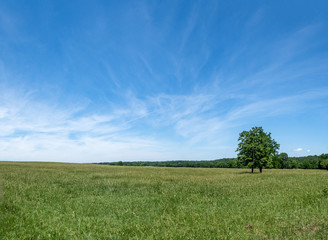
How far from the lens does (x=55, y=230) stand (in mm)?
7453

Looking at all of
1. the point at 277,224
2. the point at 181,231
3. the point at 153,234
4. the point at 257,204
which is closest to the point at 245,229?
the point at 277,224

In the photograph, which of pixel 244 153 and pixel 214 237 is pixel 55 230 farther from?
pixel 244 153

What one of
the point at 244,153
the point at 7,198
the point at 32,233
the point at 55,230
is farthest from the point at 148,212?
the point at 244,153

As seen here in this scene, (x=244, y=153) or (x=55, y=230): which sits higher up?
(x=244, y=153)

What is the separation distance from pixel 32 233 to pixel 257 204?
33.8ft

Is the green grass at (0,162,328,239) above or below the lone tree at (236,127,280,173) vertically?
below

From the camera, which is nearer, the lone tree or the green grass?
the green grass

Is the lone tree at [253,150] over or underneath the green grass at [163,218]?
over

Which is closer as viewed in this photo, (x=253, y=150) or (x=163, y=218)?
(x=163, y=218)

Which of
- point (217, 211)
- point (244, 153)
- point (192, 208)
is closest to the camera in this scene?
point (217, 211)

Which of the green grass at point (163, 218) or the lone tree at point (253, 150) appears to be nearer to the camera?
the green grass at point (163, 218)

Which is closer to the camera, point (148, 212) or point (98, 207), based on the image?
point (148, 212)

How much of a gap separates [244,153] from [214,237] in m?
36.7

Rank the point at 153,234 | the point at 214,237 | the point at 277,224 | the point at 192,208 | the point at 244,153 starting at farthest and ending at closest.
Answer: the point at 244,153 → the point at 192,208 → the point at 277,224 → the point at 153,234 → the point at 214,237
